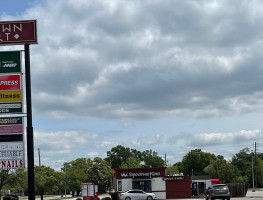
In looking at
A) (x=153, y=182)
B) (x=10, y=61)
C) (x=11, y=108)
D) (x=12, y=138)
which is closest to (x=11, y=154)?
(x=12, y=138)

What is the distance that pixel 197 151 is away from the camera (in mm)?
150000

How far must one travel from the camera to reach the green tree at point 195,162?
14512 centimetres

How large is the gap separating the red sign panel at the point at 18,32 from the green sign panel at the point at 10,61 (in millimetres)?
488

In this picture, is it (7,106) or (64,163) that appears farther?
(64,163)

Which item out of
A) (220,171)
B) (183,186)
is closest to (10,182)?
(183,186)

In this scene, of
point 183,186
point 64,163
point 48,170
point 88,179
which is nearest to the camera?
point 183,186

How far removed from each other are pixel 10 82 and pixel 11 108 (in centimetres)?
85

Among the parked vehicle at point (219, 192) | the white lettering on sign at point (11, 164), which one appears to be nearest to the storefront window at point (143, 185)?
the parked vehicle at point (219, 192)

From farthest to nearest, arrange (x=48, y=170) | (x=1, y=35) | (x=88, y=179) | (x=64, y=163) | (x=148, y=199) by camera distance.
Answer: (x=64, y=163) → (x=88, y=179) → (x=48, y=170) → (x=148, y=199) → (x=1, y=35)

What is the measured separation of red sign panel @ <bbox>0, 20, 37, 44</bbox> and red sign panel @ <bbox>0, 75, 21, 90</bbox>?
118 centimetres

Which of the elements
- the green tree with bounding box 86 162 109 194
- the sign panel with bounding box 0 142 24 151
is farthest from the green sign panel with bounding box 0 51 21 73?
the green tree with bounding box 86 162 109 194

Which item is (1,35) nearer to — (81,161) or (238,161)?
(81,161)

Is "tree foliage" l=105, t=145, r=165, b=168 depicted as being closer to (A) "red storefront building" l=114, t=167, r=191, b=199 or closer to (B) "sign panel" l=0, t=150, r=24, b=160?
(A) "red storefront building" l=114, t=167, r=191, b=199

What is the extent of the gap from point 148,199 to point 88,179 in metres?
43.6
